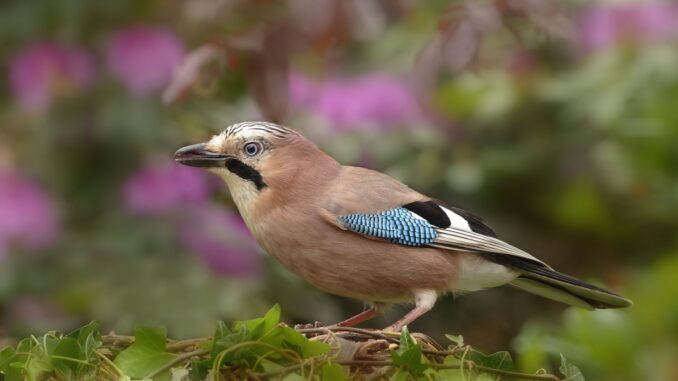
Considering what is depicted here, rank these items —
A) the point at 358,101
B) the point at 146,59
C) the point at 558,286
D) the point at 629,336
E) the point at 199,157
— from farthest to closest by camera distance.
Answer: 1. the point at 358,101
2. the point at 146,59
3. the point at 629,336
4. the point at 558,286
5. the point at 199,157

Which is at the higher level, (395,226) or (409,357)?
(395,226)

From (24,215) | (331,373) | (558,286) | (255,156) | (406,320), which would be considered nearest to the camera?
(331,373)

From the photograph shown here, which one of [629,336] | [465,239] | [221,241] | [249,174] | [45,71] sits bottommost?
[629,336]

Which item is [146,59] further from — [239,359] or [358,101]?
[239,359]

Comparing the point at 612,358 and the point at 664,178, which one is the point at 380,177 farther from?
the point at 664,178

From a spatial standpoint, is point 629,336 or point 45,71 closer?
point 629,336

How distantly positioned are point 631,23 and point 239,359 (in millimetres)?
3497

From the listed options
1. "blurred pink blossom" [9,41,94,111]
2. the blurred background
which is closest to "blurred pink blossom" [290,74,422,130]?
the blurred background

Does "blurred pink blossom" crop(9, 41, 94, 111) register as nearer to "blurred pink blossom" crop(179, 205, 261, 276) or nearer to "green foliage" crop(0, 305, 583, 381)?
"blurred pink blossom" crop(179, 205, 261, 276)

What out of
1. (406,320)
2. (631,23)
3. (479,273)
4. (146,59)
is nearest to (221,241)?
(146,59)

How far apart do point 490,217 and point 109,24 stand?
5.60 feet

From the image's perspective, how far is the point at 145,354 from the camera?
6.63ft

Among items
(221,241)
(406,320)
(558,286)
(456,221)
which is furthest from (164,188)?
(406,320)

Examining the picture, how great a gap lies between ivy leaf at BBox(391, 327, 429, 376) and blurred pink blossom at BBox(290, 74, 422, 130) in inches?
97.0
